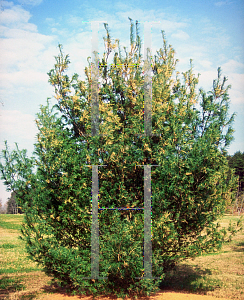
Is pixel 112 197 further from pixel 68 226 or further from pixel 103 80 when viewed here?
pixel 103 80

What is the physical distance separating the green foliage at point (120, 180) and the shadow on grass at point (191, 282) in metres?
1.95

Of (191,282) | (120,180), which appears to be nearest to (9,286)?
(120,180)

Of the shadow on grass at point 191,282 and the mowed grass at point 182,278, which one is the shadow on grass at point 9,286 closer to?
the mowed grass at point 182,278

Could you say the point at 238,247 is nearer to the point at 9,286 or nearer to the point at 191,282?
the point at 191,282

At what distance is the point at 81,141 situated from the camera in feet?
24.9

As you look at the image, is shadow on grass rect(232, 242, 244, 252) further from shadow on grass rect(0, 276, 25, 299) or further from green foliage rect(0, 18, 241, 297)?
shadow on grass rect(0, 276, 25, 299)

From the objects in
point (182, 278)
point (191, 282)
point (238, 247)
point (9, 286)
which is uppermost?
point (9, 286)

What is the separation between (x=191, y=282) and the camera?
957 centimetres

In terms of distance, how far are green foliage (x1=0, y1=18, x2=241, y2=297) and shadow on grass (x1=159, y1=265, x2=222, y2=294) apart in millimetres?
1946

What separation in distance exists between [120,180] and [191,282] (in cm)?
521

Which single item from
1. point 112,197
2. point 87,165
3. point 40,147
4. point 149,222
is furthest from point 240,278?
point 40,147

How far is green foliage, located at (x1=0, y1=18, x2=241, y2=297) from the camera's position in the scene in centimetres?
668

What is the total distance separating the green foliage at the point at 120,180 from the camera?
6.68 m

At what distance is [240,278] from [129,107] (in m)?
7.90
